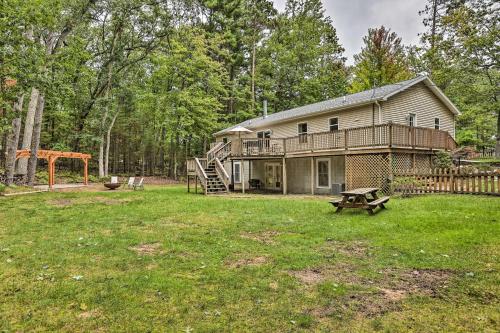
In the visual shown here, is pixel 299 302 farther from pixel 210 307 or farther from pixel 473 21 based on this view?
pixel 473 21

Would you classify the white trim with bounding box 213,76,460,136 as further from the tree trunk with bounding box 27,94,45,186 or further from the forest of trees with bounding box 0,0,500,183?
the tree trunk with bounding box 27,94,45,186

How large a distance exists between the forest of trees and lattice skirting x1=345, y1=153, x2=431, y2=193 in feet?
33.3

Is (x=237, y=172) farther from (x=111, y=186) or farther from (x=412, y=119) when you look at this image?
(x=412, y=119)

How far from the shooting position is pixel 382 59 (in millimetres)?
27500

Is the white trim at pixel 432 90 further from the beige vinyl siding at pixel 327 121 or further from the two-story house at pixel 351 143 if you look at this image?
the beige vinyl siding at pixel 327 121

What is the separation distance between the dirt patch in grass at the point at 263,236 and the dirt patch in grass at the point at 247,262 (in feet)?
3.52

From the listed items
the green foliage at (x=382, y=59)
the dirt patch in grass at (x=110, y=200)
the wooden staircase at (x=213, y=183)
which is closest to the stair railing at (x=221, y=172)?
the wooden staircase at (x=213, y=183)

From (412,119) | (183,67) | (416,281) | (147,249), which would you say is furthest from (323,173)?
(183,67)

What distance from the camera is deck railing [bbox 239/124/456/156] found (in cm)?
1399

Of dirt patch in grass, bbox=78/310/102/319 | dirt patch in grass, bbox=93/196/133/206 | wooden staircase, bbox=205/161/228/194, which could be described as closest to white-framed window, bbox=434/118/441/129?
wooden staircase, bbox=205/161/228/194

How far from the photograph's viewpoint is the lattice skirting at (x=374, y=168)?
46.1 ft

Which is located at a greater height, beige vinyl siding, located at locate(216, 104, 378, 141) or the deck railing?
beige vinyl siding, located at locate(216, 104, 378, 141)

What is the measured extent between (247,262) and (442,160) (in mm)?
14387

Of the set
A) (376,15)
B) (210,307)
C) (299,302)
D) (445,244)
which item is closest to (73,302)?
(210,307)
